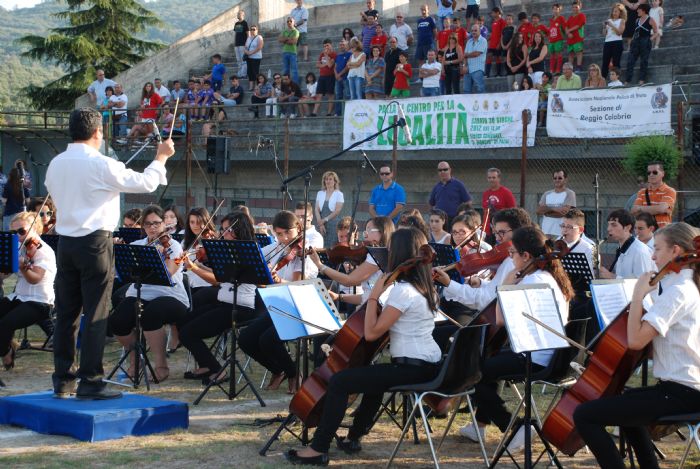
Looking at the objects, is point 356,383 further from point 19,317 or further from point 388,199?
point 388,199

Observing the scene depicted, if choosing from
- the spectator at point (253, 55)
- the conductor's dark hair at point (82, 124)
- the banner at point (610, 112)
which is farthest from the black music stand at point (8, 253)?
the spectator at point (253, 55)

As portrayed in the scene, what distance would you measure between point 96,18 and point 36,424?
27.8 m

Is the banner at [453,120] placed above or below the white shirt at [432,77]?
below

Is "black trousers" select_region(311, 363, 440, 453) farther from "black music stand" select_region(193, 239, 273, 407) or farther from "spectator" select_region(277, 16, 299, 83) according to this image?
"spectator" select_region(277, 16, 299, 83)

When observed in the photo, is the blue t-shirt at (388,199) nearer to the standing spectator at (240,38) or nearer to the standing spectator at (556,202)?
the standing spectator at (556,202)

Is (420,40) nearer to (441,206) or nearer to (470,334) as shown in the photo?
(441,206)

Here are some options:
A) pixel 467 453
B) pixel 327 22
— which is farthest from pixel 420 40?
pixel 467 453

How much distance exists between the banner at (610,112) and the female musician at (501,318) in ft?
21.5

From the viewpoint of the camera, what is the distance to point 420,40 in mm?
18312

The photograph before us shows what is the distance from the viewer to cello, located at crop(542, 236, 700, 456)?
522 centimetres

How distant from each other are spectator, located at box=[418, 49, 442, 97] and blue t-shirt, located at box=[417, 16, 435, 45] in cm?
172

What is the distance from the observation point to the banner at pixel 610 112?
12258 mm

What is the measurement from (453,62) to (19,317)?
9.71 meters

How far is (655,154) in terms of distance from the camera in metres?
11.4
